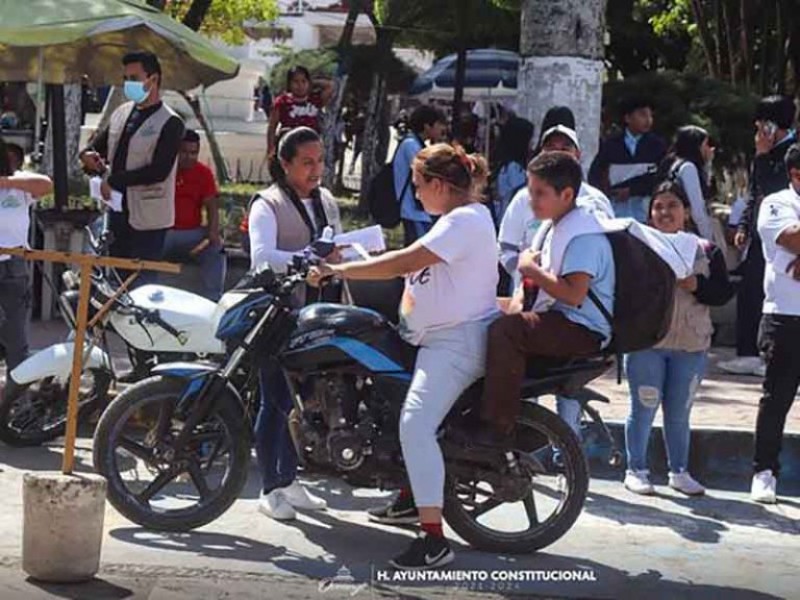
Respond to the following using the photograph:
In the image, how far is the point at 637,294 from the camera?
23.2 feet

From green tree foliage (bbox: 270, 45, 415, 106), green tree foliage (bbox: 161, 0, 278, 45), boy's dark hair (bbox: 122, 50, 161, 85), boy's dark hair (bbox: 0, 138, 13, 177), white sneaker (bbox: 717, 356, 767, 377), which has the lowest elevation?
white sneaker (bbox: 717, 356, 767, 377)

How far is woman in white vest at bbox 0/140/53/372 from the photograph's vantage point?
29.4 ft

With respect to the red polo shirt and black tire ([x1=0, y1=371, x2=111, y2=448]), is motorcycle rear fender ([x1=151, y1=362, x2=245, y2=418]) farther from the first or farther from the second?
the red polo shirt

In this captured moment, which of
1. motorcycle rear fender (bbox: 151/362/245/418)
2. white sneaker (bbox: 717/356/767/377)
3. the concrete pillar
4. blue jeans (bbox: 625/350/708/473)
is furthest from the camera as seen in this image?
white sneaker (bbox: 717/356/767/377)

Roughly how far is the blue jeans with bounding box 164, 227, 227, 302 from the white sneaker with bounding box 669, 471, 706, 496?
12.7 feet

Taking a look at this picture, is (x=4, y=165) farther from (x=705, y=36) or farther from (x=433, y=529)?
(x=705, y=36)

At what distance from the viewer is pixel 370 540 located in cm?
746

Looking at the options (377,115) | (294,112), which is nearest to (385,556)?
(294,112)

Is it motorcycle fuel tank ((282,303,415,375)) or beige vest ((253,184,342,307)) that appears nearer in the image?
motorcycle fuel tank ((282,303,415,375))

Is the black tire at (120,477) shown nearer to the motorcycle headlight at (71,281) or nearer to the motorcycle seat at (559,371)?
the motorcycle seat at (559,371)

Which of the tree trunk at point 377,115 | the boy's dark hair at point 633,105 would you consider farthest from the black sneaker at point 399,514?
the tree trunk at point 377,115

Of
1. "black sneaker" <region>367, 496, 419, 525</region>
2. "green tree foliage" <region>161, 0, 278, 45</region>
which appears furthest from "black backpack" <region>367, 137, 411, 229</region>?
"green tree foliage" <region>161, 0, 278, 45</region>

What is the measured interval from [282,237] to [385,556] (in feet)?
5.27

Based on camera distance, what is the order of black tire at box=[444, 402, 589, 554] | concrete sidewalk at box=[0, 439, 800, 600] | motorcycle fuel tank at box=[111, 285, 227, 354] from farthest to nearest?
motorcycle fuel tank at box=[111, 285, 227, 354]
black tire at box=[444, 402, 589, 554]
concrete sidewalk at box=[0, 439, 800, 600]
